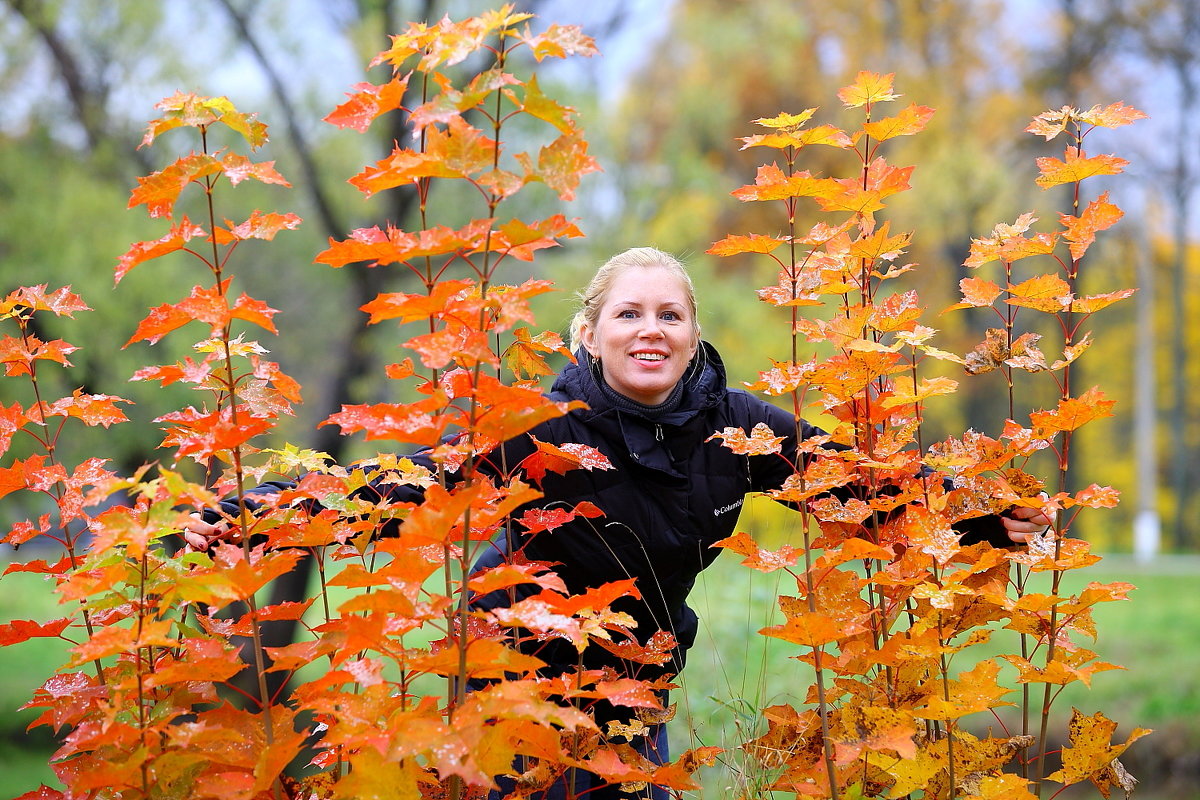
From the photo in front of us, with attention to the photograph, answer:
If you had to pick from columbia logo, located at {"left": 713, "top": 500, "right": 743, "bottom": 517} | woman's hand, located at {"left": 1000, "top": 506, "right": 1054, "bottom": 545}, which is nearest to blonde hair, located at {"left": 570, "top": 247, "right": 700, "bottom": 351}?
columbia logo, located at {"left": 713, "top": 500, "right": 743, "bottom": 517}

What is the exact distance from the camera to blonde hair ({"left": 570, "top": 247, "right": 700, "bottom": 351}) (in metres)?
2.58

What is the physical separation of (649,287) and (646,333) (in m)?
0.14

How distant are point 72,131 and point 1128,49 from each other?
16.0 m

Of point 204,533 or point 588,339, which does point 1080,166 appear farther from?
point 204,533

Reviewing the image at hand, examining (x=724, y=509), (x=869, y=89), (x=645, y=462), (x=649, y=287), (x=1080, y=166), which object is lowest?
(x=724, y=509)

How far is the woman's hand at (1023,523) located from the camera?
79.7 inches

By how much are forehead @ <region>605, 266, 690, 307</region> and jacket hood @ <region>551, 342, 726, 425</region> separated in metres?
0.17

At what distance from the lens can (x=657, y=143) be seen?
1427cm

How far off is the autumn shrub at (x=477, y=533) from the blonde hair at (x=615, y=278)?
566mm

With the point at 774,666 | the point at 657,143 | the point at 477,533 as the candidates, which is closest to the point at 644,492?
the point at 477,533

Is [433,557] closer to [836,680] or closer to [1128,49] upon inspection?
[836,680]

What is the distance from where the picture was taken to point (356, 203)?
8.88m

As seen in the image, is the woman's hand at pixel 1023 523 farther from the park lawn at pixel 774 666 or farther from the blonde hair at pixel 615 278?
the park lawn at pixel 774 666

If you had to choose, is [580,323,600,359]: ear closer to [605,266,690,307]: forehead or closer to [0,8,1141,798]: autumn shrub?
[605,266,690,307]: forehead
